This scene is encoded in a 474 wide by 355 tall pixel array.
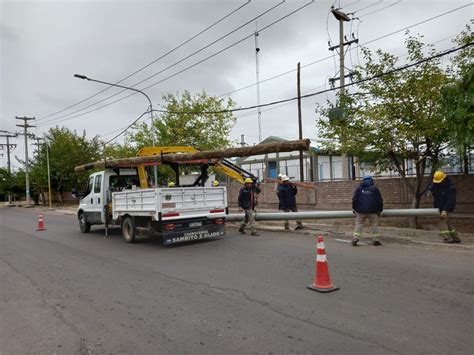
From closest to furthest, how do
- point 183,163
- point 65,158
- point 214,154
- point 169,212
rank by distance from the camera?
point 169,212, point 214,154, point 183,163, point 65,158

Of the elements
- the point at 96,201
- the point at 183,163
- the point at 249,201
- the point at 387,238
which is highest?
the point at 183,163

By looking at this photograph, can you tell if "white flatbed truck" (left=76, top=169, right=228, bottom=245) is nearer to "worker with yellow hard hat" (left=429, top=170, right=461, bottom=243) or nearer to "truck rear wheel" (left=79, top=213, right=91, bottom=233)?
"truck rear wheel" (left=79, top=213, right=91, bottom=233)

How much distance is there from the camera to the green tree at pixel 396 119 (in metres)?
10.9

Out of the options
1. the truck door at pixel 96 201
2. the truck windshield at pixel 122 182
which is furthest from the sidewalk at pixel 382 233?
the truck door at pixel 96 201

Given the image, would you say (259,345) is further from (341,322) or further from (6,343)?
(6,343)

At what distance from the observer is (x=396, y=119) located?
37.6ft

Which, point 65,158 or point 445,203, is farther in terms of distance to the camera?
point 65,158

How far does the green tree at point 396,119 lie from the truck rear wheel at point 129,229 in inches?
267

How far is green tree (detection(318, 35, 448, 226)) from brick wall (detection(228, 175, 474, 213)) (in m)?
1.97

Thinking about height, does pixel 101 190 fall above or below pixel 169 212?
above

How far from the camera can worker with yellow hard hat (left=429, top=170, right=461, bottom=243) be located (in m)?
8.91

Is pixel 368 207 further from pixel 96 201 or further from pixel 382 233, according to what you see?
pixel 96 201

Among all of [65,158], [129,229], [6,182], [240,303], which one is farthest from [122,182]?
[6,182]

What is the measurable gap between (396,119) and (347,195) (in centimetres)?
634
